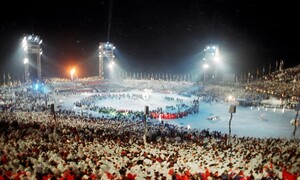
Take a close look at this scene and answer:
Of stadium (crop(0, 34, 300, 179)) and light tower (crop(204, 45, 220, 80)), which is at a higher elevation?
light tower (crop(204, 45, 220, 80))

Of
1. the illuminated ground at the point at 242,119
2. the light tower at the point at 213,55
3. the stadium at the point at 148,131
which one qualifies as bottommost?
the illuminated ground at the point at 242,119

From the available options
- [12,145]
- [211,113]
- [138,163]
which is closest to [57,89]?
[211,113]

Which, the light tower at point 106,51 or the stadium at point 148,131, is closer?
the stadium at point 148,131

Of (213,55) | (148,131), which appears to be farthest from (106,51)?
(148,131)

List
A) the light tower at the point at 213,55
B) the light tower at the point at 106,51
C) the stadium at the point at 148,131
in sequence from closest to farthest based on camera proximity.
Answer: the stadium at the point at 148,131
the light tower at the point at 213,55
the light tower at the point at 106,51

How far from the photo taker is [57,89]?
6206 centimetres

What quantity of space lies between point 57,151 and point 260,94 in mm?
48089

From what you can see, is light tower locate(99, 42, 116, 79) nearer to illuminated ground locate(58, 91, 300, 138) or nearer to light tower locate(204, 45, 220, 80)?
light tower locate(204, 45, 220, 80)

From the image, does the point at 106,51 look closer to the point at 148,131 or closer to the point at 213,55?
the point at 213,55

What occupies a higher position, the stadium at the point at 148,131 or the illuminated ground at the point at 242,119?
the stadium at the point at 148,131

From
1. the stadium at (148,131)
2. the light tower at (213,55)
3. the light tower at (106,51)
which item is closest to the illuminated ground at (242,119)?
the stadium at (148,131)

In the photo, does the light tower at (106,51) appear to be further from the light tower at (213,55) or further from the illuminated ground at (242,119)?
the illuminated ground at (242,119)

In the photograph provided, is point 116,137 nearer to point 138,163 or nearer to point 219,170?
point 138,163

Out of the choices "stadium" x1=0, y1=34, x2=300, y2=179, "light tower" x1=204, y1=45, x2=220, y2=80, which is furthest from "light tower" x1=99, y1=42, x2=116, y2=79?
"light tower" x1=204, y1=45, x2=220, y2=80
